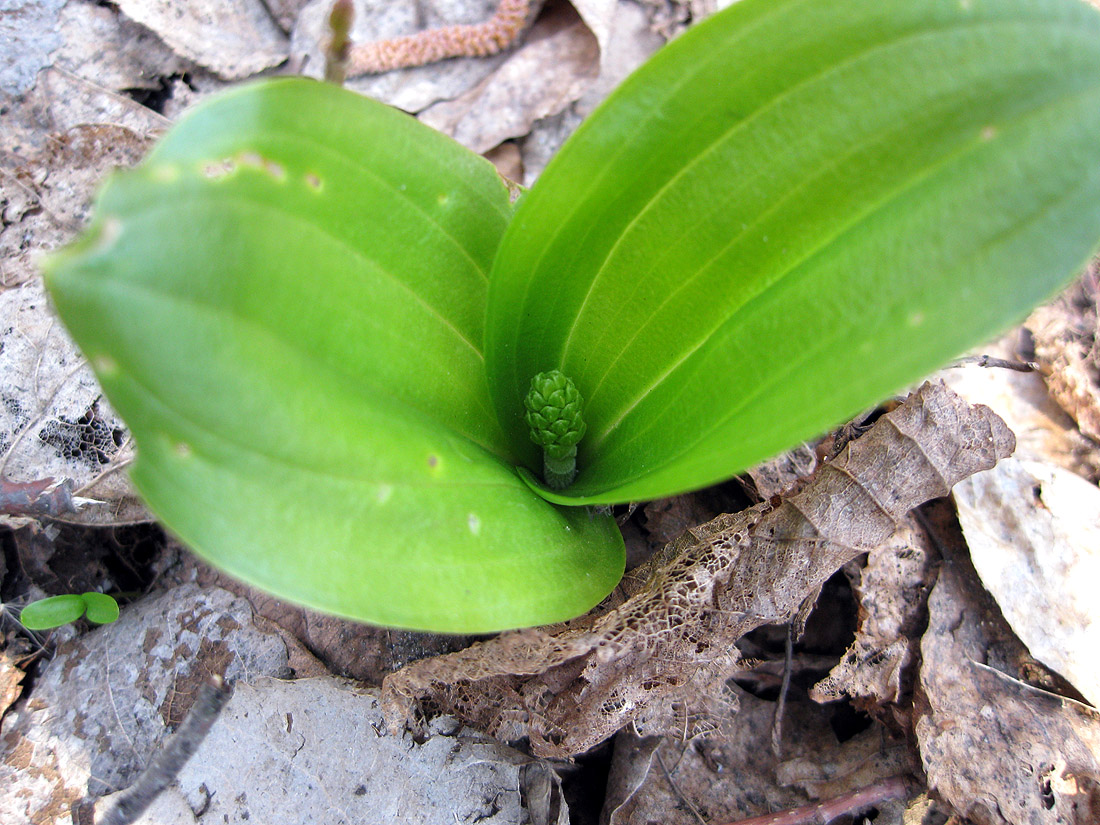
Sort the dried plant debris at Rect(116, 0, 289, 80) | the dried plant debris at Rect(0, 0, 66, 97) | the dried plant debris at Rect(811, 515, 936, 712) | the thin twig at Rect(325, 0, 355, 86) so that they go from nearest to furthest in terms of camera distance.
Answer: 1. the thin twig at Rect(325, 0, 355, 86)
2. the dried plant debris at Rect(811, 515, 936, 712)
3. the dried plant debris at Rect(0, 0, 66, 97)
4. the dried plant debris at Rect(116, 0, 289, 80)

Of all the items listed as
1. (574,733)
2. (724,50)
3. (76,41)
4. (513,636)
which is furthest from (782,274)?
(76,41)

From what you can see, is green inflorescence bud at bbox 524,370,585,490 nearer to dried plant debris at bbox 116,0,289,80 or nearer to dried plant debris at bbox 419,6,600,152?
dried plant debris at bbox 419,6,600,152

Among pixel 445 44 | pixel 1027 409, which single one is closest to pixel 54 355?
pixel 445 44

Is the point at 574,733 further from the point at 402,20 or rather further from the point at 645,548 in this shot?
the point at 402,20

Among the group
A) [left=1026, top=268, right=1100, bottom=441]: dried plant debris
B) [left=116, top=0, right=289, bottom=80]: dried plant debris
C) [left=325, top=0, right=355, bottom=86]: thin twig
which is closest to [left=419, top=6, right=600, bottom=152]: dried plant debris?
[left=116, top=0, right=289, bottom=80]: dried plant debris

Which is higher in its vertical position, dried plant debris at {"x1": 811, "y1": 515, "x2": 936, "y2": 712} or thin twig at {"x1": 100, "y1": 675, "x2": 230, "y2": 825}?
dried plant debris at {"x1": 811, "y1": 515, "x2": 936, "y2": 712}

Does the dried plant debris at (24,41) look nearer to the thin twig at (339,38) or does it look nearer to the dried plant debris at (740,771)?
A: the thin twig at (339,38)

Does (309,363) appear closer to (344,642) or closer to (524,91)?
(344,642)

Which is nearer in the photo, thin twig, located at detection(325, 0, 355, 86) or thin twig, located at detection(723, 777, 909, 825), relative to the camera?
thin twig, located at detection(325, 0, 355, 86)
